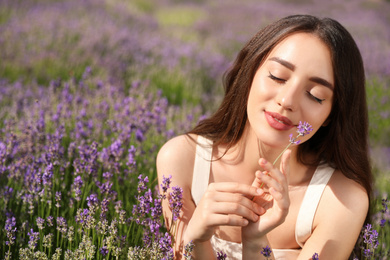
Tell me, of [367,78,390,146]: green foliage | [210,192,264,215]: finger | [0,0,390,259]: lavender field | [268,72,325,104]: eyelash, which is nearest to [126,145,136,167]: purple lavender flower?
[0,0,390,259]: lavender field

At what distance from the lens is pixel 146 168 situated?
120 inches

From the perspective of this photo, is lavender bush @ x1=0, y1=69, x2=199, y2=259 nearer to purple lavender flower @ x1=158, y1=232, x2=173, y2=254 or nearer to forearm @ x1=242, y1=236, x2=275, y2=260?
purple lavender flower @ x1=158, y1=232, x2=173, y2=254

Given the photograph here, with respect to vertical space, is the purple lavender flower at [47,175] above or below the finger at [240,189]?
below

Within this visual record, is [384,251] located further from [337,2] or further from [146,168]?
[337,2]

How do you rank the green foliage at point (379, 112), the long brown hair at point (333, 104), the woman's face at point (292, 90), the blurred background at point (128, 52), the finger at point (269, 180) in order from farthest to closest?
the blurred background at point (128, 52) < the green foliage at point (379, 112) < the long brown hair at point (333, 104) < the woman's face at point (292, 90) < the finger at point (269, 180)

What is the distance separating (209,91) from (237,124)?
4.02 m

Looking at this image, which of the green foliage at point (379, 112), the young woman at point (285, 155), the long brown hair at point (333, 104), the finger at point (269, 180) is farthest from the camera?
the green foliage at point (379, 112)

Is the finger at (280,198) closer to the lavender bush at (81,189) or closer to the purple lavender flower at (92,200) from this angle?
the lavender bush at (81,189)

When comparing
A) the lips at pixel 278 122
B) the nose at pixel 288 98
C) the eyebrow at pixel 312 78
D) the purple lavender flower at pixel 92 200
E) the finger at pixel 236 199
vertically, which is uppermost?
the eyebrow at pixel 312 78

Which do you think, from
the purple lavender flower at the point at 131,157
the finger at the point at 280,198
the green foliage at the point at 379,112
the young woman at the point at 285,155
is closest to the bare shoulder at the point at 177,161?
the young woman at the point at 285,155

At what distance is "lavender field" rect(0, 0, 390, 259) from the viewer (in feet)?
7.02

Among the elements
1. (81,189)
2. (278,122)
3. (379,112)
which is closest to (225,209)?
(278,122)

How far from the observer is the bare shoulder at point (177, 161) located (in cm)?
239

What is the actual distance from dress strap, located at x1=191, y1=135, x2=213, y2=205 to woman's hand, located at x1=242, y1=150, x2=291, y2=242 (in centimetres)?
43
